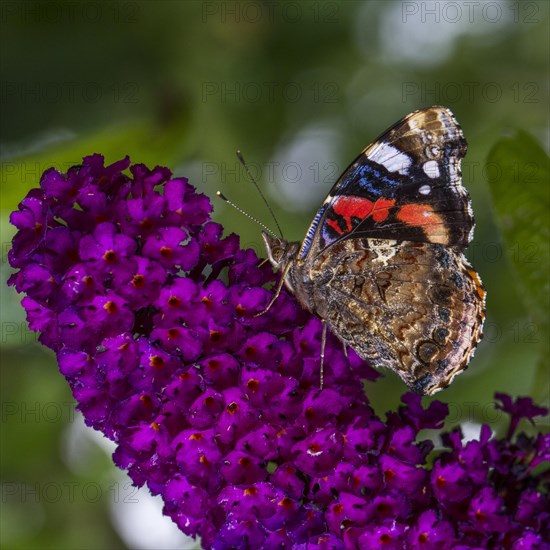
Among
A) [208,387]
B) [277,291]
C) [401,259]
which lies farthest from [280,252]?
[208,387]

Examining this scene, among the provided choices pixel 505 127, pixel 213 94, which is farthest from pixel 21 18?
pixel 505 127

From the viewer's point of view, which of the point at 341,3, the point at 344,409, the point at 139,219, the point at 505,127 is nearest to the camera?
the point at 139,219

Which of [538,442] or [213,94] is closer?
[538,442]

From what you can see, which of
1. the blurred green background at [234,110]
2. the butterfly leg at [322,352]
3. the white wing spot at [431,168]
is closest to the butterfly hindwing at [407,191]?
the white wing spot at [431,168]

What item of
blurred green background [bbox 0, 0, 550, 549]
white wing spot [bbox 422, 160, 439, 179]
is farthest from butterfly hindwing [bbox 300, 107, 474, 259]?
blurred green background [bbox 0, 0, 550, 549]

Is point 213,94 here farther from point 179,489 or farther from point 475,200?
point 179,489

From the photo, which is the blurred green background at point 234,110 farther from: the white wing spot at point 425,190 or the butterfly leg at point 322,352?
the butterfly leg at point 322,352
